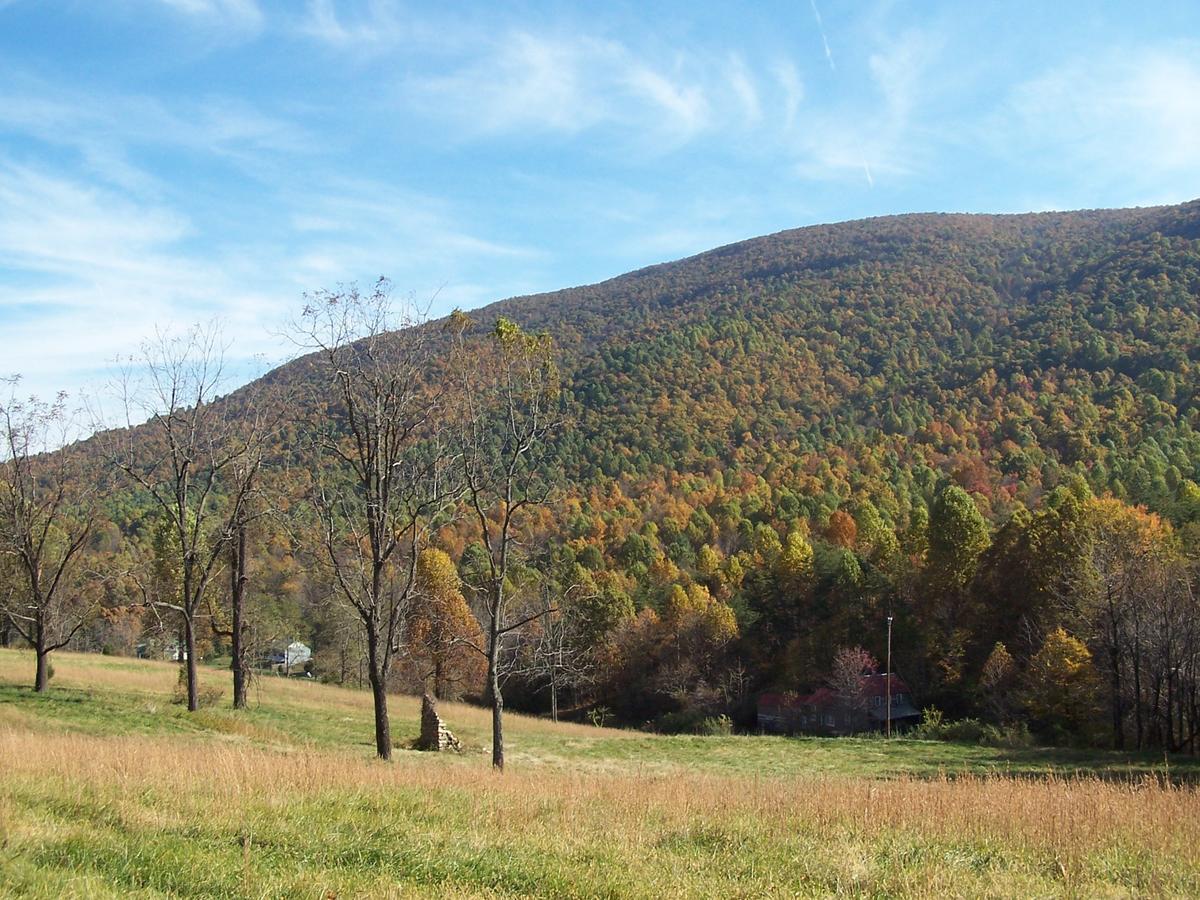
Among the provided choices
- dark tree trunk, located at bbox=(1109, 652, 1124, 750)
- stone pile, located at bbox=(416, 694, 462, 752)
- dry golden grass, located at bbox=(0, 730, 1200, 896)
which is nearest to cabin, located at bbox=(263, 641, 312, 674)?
stone pile, located at bbox=(416, 694, 462, 752)

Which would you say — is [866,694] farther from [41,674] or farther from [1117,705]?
[41,674]

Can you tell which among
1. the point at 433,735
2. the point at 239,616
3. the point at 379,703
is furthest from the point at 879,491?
the point at 379,703

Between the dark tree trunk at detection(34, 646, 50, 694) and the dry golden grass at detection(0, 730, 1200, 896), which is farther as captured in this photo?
the dark tree trunk at detection(34, 646, 50, 694)

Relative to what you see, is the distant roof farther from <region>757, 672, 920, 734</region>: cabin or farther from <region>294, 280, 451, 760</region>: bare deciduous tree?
<region>294, 280, 451, 760</region>: bare deciduous tree

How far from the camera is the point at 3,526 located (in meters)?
26.0

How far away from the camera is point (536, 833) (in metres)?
7.57

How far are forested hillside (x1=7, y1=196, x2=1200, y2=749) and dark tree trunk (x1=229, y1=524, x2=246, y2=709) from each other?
74.0 inches

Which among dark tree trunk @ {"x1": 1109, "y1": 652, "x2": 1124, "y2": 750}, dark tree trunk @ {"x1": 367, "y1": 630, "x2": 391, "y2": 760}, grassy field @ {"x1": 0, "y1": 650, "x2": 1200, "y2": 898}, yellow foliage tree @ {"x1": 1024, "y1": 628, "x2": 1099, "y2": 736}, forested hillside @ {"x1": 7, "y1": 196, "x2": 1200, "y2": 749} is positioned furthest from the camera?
forested hillside @ {"x1": 7, "y1": 196, "x2": 1200, "y2": 749}

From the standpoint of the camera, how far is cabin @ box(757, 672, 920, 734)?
2023 inches

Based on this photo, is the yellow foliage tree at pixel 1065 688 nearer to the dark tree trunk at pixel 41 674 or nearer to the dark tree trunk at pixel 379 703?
the dark tree trunk at pixel 379 703

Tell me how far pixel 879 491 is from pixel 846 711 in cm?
4335

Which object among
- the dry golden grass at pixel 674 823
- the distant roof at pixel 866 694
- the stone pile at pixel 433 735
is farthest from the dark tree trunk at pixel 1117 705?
the dry golden grass at pixel 674 823

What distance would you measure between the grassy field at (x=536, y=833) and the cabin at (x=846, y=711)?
141 ft

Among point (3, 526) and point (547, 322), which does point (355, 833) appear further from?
point (547, 322)
